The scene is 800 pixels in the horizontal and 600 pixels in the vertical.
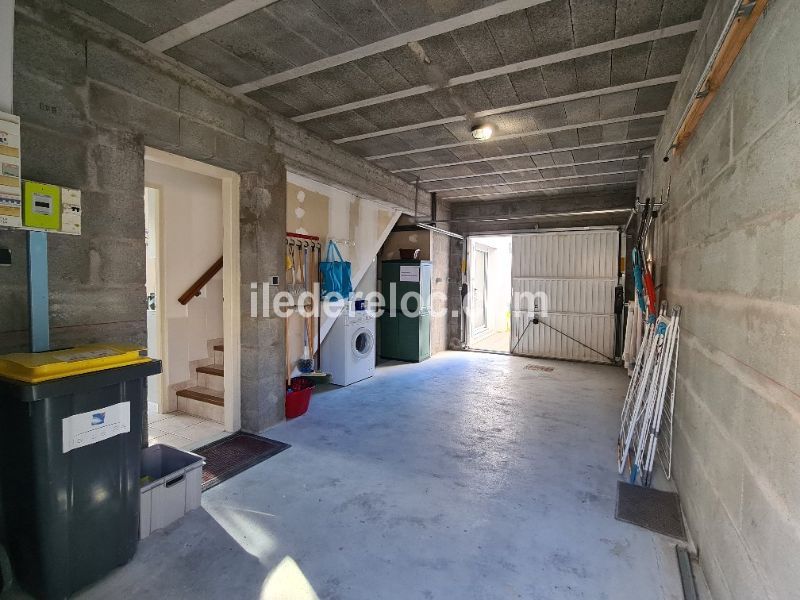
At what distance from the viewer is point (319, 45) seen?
8.06 feet

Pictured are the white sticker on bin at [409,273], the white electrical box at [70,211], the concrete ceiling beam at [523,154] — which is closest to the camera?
the white electrical box at [70,211]

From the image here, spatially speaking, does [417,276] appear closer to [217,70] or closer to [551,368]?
[551,368]

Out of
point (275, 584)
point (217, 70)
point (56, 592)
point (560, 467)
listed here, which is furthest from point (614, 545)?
point (217, 70)

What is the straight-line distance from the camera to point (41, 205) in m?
1.92

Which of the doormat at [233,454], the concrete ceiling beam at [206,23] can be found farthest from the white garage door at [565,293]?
the concrete ceiling beam at [206,23]

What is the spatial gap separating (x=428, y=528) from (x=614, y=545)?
0.96m

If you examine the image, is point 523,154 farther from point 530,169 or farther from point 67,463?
point 67,463

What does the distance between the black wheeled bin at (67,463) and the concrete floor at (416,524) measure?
19cm

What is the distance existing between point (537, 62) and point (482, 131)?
1.10 metres

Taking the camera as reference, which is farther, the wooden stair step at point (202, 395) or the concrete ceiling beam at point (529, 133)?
the wooden stair step at point (202, 395)

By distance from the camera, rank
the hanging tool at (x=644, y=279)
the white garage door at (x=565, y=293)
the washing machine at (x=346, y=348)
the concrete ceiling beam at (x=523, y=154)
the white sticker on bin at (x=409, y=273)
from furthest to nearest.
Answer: the white garage door at (x=565, y=293) → the white sticker on bin at (x=409, y=273) → the washing machine at (x=346, y=348) → the concrete ceiling beam at (x=523, y=154) → the hanging tool at (x=644, y=279)

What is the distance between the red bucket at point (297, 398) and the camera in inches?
148

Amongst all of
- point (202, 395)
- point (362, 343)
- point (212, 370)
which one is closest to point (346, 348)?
point (362, 343)

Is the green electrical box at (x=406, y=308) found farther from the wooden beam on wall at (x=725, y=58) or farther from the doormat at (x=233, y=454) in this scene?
the wooden beam on wall at (x=725, y=58)
